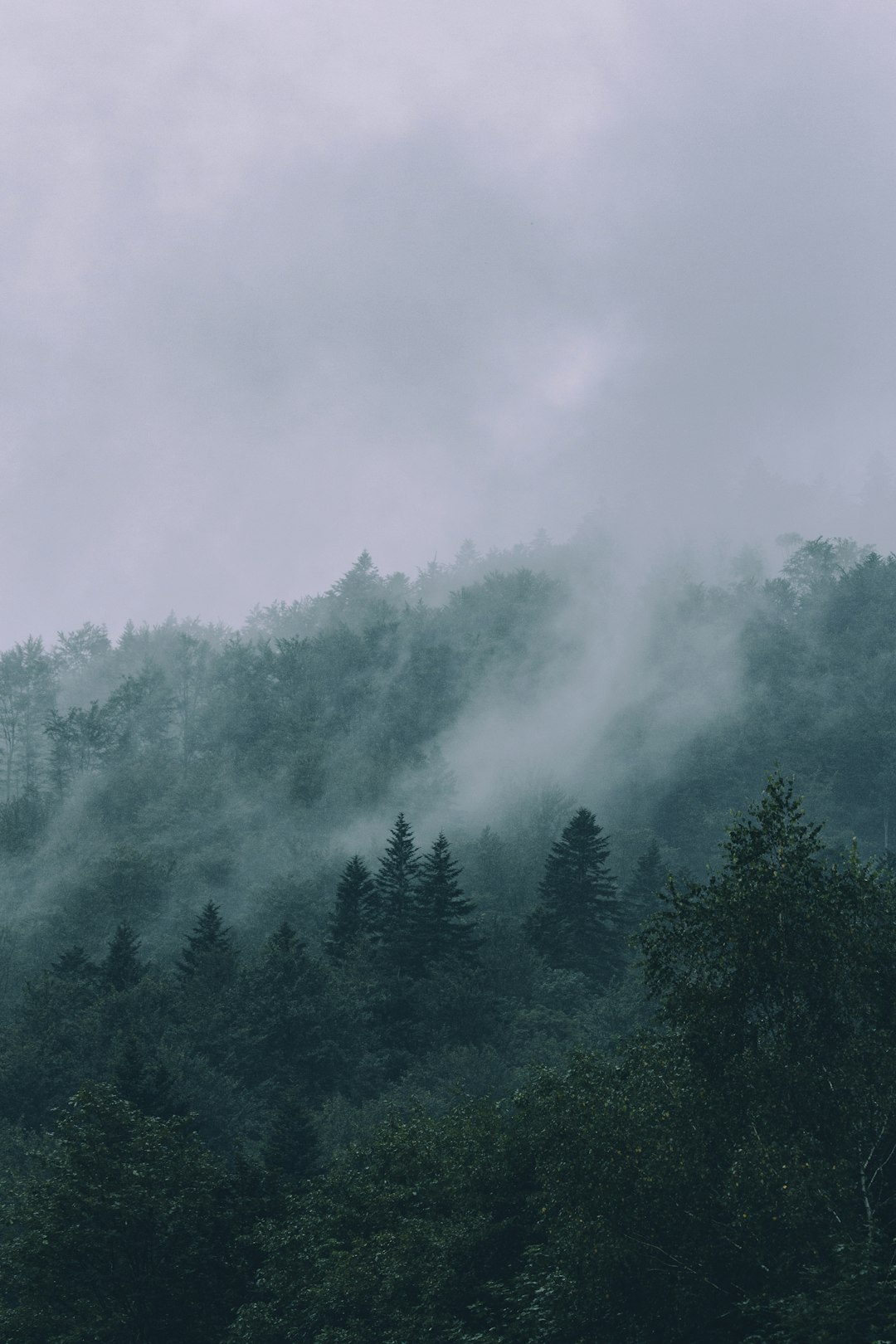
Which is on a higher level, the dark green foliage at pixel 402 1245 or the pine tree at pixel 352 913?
the pine tree at pixel 352 913

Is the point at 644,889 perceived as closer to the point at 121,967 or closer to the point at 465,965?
the point at 465,965

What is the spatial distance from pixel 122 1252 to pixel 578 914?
51647 millimetres

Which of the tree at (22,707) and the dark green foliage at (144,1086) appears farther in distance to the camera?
the tree at (22,707)

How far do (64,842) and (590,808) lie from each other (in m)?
55.9

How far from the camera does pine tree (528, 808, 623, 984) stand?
78812 millimetres

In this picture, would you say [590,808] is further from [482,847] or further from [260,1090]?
[260,1090]

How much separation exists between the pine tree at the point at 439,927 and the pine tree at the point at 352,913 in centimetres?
400

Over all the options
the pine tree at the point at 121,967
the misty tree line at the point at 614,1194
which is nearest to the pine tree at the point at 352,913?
the pine tree at the point at 121,967

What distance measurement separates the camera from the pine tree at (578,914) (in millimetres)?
78812

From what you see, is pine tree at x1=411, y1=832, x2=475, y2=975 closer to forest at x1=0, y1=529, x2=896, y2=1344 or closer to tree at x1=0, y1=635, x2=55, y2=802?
forest at x1=0, y1=529, x2=896, y2=1344

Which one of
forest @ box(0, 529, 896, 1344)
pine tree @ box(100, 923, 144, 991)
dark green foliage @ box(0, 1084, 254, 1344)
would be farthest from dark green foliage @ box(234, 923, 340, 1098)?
dark green foliage @ box(0, 1084, 254, 1344)

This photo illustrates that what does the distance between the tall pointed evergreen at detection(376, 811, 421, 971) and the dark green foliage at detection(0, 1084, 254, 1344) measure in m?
38.2

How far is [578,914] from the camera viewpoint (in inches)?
3196

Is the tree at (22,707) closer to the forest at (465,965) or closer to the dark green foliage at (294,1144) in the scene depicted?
the forest at (465,965)
